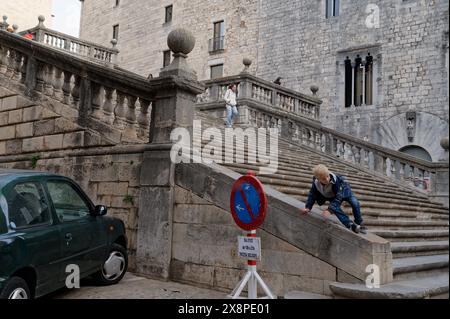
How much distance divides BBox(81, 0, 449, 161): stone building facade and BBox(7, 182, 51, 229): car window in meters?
15.3

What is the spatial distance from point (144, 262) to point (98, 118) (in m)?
2.67

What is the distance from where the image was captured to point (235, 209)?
14.5ft

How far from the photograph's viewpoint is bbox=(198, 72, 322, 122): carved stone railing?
1442 cm

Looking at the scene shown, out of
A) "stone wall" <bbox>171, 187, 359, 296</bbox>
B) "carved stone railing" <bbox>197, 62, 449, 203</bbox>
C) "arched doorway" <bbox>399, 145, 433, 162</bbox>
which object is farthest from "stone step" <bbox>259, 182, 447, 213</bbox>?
"arched doorway" <bbox>399, 145, 433, 162</bbox>

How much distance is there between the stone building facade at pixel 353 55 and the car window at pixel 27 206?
15.3m

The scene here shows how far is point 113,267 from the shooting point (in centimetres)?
614

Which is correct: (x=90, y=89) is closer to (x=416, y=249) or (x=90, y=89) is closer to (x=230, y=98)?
(x=230, y=98)

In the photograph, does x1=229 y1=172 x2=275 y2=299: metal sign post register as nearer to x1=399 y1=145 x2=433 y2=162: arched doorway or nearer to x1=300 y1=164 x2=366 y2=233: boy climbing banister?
x1=300 y1=164 x2=366 y2=233: boy climbing banister

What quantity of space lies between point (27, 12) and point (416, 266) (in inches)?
839

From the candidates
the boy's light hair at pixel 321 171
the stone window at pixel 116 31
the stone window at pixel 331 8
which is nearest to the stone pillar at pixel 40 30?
the stone window at pixel 331 8

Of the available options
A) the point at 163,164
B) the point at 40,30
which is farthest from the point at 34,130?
the point at 40,30

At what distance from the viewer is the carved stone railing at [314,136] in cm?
1202
